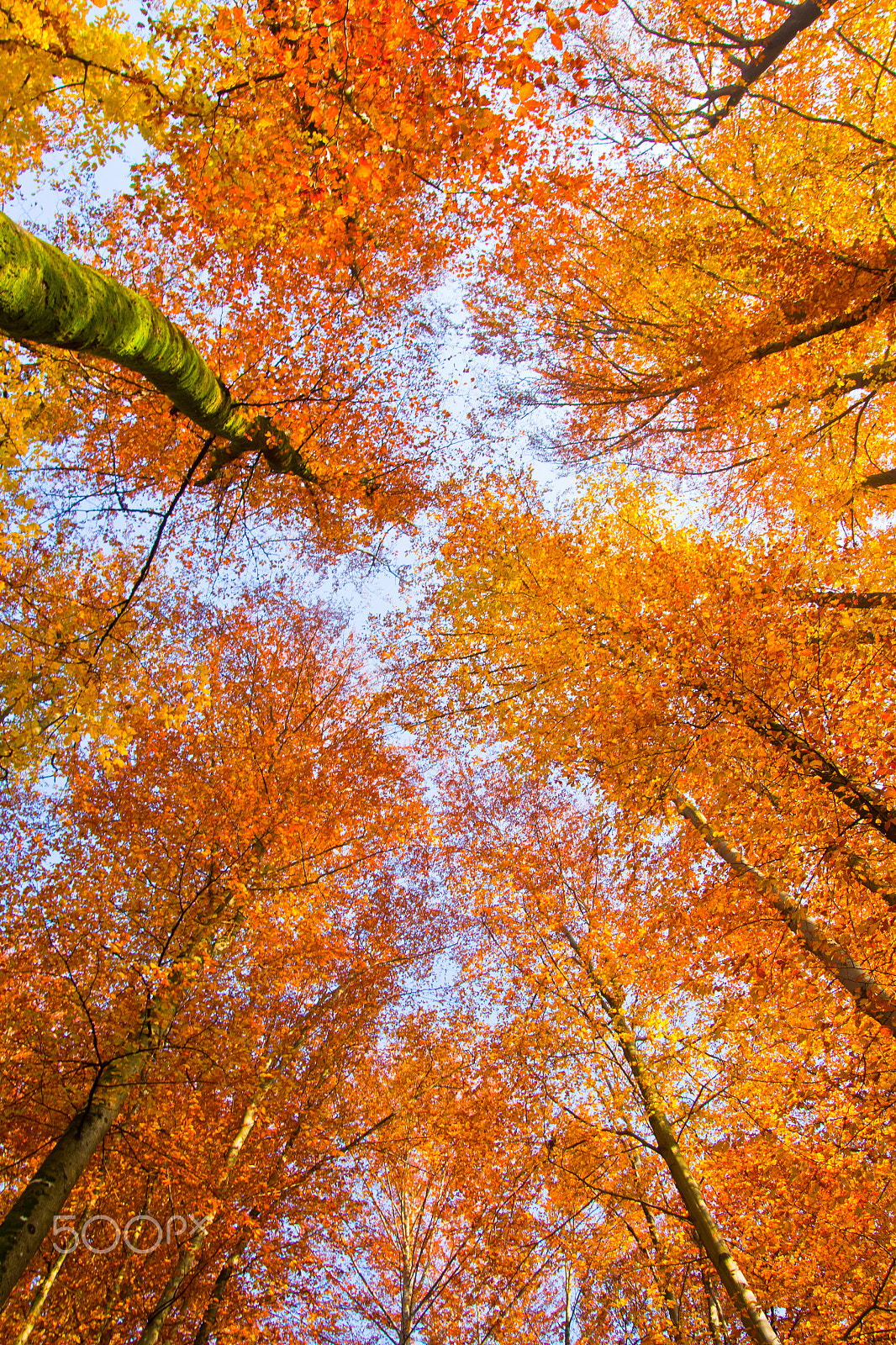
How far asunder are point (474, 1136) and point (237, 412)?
883 centimetres

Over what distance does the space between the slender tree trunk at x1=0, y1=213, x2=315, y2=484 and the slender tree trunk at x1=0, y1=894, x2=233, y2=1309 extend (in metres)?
4.54

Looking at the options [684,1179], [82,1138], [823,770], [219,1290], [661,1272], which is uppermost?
[823,770]

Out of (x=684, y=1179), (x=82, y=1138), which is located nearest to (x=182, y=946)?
(x=82, y=1138)

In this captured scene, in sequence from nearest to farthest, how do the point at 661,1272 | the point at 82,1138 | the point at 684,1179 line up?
the point at 82,1138, the point at 684,1179, the point at 661,1272

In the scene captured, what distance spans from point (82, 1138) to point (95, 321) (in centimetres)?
527

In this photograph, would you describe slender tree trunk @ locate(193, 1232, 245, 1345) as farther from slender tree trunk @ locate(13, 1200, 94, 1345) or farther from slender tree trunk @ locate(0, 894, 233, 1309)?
slender tree trunk @ locate(0, 894, 233, 1309)

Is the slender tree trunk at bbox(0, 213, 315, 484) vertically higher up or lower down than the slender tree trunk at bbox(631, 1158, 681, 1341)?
higher up

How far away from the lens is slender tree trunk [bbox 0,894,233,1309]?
3.53 meters

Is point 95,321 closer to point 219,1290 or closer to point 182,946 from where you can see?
point 182,946

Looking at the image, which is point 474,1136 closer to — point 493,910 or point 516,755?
point 493,910

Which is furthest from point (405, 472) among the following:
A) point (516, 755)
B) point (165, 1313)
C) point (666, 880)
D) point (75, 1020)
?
point (165, 1313)

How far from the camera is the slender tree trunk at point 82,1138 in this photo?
11.6 ft

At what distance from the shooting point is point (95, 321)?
2684mm
